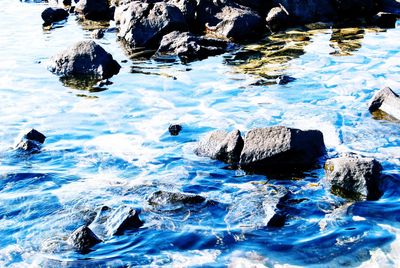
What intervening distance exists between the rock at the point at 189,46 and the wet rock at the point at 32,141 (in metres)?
7.21

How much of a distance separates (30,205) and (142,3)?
1304 centimetres

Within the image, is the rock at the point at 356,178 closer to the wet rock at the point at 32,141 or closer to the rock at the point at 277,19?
the wet rock at the point at 32,141

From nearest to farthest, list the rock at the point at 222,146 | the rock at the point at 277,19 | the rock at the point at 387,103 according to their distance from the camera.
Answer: the rock at the point at 222,146 → the rock at the point at 387,103 → the rock at the point at 277,19

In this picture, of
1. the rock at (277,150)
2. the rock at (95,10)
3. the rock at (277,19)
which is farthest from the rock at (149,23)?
the rock at (277,150)

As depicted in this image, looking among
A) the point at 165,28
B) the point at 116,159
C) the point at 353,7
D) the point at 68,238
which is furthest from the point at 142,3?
the point at 68,238

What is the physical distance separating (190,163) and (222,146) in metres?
0.68

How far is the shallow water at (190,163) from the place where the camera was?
7.72m

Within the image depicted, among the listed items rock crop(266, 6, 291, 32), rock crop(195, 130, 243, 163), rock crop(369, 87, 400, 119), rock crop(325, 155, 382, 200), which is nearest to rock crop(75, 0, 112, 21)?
rock crop(266, 6, 291, 32)

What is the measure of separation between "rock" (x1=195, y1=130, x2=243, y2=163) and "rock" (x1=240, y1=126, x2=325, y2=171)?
0.23 m

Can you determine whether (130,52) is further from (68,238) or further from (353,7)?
(68,238)

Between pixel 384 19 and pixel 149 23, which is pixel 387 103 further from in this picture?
pixel 384 19

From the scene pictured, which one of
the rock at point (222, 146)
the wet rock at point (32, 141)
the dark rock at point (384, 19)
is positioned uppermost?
the dark rock at point (384, 19)

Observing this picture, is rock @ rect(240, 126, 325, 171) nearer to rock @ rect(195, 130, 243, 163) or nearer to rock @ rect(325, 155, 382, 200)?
rock @ rect(195, 130, 243, 163)

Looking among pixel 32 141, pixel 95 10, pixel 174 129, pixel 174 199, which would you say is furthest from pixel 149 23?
pixel 174 199
